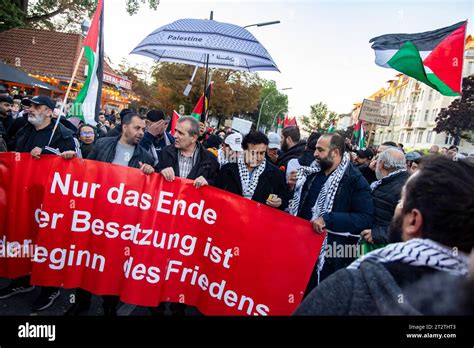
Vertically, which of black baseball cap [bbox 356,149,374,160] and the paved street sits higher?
black baseball cap [bbox 356,149,374,160]

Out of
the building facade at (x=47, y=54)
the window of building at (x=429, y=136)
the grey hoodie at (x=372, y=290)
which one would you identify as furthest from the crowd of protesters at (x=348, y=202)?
the window of building at (x=429, y=136)

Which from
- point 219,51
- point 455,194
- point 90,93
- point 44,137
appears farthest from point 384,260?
point 219,51

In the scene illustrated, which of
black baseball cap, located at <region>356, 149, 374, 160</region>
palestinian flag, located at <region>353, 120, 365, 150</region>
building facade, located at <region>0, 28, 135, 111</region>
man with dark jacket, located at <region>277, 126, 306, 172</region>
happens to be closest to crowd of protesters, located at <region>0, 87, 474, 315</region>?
man with dark jacket, located at <region>277, 126, 306, 172</region>

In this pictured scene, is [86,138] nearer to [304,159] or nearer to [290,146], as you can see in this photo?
[290,146]

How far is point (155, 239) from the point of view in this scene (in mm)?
3088

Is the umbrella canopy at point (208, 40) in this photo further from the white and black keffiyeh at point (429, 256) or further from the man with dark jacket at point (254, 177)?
the white and black keffiyeh at point (429, 256)

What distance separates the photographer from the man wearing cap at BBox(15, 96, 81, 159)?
3717 millimetres

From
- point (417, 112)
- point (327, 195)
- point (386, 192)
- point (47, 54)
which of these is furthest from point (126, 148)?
point (417, 112)

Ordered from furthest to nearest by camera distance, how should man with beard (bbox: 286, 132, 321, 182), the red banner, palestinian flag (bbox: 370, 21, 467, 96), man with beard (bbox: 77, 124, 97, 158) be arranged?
man with beard (bbox: 77, 124, 97, 158)
man with beard (bbox: 286, 132, 321, 182)
palestinian flag (bbox: 370, 21, 467, 96)
the red banner

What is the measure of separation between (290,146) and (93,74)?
11.0ft

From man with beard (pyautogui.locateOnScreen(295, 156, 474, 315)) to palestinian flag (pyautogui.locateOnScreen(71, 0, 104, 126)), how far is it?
3034mm

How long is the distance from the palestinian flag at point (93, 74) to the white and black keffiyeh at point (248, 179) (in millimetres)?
1541

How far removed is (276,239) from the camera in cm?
300

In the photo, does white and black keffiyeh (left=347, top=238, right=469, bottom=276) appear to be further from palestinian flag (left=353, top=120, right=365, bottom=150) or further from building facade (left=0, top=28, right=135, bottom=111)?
building facade (left=0, top=28, right=135, bottom=111)
